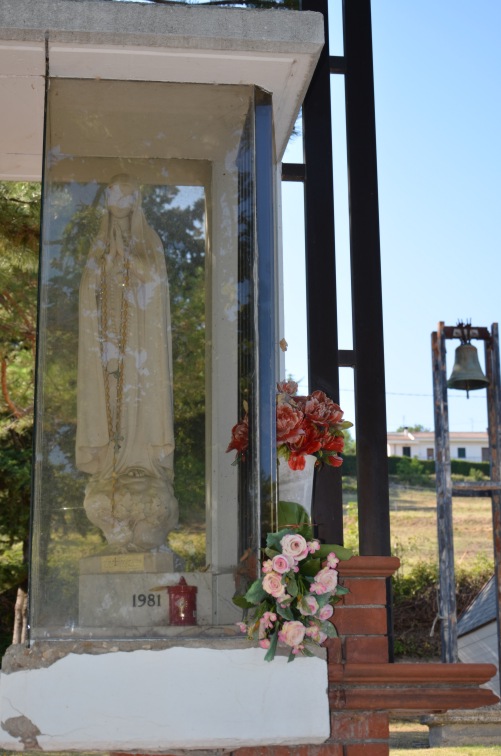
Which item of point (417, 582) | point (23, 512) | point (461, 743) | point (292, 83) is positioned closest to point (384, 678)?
point (292, 83)

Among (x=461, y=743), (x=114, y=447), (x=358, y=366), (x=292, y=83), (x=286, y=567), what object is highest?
(x=292, y=83)

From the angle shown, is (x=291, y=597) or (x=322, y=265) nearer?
(x=291, y=597)

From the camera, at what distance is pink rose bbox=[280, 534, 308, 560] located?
3.33 meters

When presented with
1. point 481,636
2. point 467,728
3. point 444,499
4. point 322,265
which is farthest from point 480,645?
point 322,265

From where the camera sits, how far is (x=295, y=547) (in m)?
3.34

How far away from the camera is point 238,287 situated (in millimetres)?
3727

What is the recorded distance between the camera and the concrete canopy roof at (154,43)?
3.61m

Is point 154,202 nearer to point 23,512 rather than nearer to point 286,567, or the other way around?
point 286,567

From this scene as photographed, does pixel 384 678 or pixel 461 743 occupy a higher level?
pixel 384 678

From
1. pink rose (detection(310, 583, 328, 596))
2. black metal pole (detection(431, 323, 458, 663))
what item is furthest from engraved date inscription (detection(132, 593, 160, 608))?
black metal pole (detection(431, 323, 458, 663))

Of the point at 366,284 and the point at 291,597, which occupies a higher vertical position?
the point at 366,284

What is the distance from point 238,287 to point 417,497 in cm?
2139

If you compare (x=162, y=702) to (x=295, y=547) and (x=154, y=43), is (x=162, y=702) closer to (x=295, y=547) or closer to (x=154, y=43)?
(x=295, y=547)

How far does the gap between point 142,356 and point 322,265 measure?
4.81ft
